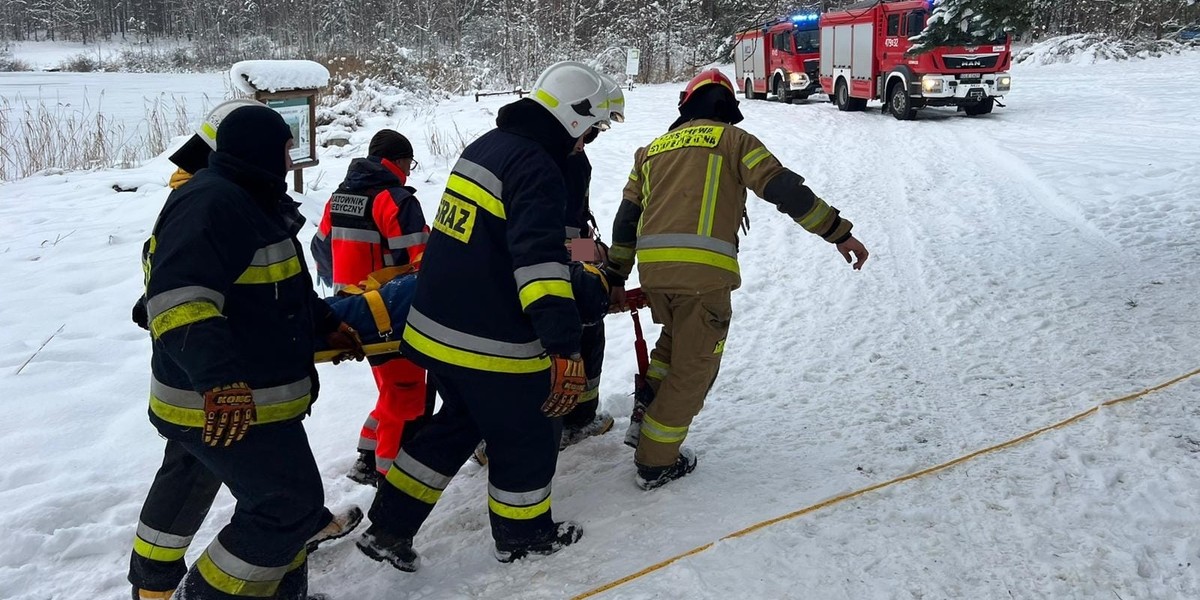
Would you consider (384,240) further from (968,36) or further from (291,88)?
(968,36)

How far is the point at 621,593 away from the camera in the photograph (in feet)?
9.43

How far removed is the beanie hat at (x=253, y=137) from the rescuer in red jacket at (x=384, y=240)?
114cm

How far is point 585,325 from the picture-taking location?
373 centimetres

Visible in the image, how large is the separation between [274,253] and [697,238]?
1785mm

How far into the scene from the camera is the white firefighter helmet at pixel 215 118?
2.75 metres

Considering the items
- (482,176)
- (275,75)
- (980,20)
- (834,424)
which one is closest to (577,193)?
(482,176)

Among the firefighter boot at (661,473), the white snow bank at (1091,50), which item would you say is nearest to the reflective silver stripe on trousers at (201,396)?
the firefighter boot at (661,473)

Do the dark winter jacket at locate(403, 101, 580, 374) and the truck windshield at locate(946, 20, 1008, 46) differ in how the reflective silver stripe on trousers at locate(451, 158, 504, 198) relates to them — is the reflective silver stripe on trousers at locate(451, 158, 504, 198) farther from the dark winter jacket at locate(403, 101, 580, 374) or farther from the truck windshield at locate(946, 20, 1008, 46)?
the truck windshield at locate(946, 20, 1008, 46)

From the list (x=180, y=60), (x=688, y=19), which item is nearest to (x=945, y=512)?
(x=688, y=19)

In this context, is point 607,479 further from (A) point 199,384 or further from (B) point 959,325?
(B) point 959,325

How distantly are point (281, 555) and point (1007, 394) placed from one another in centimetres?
371

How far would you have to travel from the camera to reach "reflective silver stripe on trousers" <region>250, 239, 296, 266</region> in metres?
2.65

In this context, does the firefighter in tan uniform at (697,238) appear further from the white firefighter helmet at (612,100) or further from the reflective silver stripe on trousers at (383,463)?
the reflective silver stripe on trousers at (383,463)

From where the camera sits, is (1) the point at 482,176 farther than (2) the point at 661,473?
No
